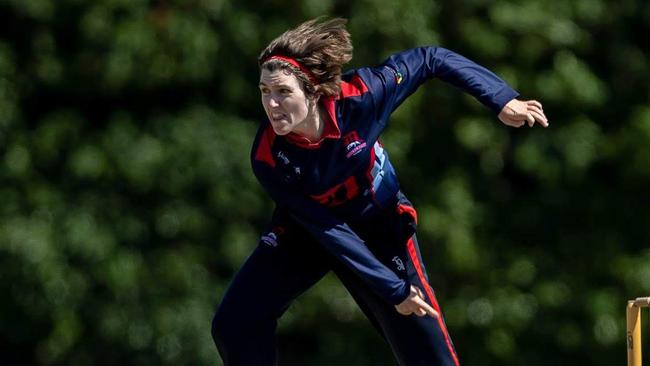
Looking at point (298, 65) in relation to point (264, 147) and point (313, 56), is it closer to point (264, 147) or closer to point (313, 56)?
point (313, 56)

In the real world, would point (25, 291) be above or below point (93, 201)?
below

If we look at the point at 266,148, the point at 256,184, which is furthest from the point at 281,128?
the point at 256,184

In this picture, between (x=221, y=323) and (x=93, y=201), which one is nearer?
(x=221, y=323)

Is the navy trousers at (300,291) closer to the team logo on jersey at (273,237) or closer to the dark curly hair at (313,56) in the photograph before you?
the team logo on jersey at (273,237)

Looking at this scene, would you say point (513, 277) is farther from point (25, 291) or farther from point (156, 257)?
point (25, 291)

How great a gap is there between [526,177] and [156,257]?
6.71 feet

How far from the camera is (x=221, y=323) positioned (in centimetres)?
414

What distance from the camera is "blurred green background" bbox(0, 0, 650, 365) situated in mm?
7219

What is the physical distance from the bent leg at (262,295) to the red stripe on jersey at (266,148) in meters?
0.28

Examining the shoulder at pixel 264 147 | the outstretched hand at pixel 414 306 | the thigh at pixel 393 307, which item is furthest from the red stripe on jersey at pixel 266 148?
the outstretched hand at pixel 414 306

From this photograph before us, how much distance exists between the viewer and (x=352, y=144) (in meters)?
4.03

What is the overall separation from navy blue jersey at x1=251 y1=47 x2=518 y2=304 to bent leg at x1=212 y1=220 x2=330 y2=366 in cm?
15

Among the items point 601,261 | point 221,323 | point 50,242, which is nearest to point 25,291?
point 50,242

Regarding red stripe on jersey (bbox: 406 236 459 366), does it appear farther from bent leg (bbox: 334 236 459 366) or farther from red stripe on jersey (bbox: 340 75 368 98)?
red stripe on jersey (bbox: 340 75 368 98)
